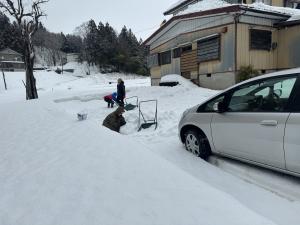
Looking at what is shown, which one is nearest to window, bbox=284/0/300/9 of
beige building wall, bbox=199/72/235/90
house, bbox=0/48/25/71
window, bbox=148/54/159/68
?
beige building wall, bbox=199/72/235/90

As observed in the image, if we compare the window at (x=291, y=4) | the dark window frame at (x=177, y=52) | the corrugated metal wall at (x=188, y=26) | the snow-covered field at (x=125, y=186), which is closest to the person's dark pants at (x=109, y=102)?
the dark window frame at (x=177, y=52)

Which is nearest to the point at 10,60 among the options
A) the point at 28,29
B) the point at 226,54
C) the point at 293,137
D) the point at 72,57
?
the point at 72,57

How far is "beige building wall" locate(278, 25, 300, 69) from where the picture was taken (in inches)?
551

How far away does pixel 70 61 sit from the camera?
245ft

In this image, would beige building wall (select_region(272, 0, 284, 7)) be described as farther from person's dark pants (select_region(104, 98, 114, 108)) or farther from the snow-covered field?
the snow-covered field

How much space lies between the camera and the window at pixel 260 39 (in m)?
13.8

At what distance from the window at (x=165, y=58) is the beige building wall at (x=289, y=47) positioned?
732 centimetres

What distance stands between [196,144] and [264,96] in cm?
162

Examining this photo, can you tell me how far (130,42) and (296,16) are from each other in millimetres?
51943

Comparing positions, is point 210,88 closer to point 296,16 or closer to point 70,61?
point 296,16

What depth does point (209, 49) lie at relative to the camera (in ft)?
48.6

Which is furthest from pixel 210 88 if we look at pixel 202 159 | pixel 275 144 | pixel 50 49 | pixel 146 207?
pixel 50 49

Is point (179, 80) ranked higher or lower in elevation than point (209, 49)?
lower

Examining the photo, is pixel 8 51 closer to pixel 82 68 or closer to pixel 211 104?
pixel 82 68
